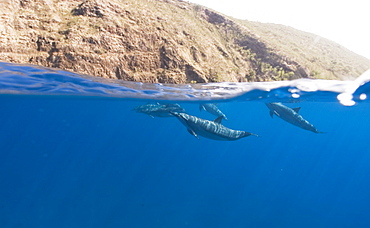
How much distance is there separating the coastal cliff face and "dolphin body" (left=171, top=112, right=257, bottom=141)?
11.6m

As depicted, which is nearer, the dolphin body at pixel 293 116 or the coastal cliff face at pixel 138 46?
the dolphin body at pixel 293 116

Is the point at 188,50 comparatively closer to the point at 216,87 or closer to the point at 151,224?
the point at 216,87

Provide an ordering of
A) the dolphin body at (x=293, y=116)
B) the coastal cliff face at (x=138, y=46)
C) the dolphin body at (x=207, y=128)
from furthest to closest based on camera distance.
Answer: the coastal cliff face at (x=138, y=46) → the dolphin body at (x=293, y=116) → the dolphin body at (x=207, y=128)

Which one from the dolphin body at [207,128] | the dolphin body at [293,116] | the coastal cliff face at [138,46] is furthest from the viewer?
the coastal cliff face at [138,46]

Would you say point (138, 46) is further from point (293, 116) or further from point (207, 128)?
point (207, 128)

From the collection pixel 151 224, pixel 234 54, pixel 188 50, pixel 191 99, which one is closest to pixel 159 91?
pixel 191 99

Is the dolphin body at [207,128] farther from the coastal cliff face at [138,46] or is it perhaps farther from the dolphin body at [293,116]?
the coastal cliff face at [138,46]


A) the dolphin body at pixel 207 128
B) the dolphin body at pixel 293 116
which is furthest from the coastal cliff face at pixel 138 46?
the dolphin body at pixel 207 128

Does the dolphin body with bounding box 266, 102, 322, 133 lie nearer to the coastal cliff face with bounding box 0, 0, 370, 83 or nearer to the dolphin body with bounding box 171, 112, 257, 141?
the dolphin body with bounding box 171, 112, 257, 141

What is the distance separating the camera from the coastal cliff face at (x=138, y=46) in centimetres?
1562

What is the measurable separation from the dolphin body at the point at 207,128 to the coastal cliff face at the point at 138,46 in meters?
11.6

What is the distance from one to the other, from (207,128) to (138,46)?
15149 millimetres

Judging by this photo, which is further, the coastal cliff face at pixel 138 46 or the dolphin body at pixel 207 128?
the coastal cliff face at pixel 138 46

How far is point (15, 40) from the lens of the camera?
15094 mm
